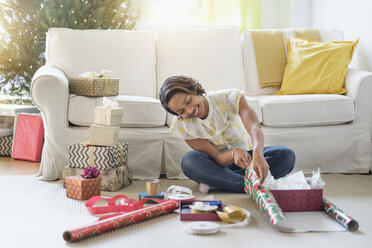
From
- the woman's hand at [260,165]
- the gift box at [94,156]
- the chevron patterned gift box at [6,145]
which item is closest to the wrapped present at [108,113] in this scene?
the gift box at [94,156]

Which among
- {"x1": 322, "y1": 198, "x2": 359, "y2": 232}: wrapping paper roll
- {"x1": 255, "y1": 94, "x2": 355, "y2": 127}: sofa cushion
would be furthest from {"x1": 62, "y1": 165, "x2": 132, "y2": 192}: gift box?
{"x1": 322, "y1": 198, "x2": 359, "y2": 232}: wrapping paper roll

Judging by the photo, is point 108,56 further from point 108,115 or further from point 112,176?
point 112,176

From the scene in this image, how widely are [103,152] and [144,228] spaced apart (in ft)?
2.17

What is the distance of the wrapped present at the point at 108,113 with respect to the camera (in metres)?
2.35

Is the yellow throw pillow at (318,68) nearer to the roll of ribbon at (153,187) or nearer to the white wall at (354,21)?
the white wall at (354,21)

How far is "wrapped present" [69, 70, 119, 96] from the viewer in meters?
2.54

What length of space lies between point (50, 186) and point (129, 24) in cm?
179

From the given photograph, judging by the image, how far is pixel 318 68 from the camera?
3035 millimetres

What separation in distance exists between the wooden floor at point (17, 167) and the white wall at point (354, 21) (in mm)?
2266

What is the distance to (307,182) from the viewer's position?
2033 mm

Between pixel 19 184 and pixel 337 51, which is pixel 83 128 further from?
pixel 337 51

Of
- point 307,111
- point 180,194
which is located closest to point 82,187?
point 180,194

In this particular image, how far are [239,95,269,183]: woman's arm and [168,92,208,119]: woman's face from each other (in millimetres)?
197

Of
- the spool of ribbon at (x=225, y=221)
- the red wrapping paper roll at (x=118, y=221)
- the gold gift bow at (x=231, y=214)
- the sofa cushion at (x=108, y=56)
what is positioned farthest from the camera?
the sofa cushion at (x=108, y=56)
